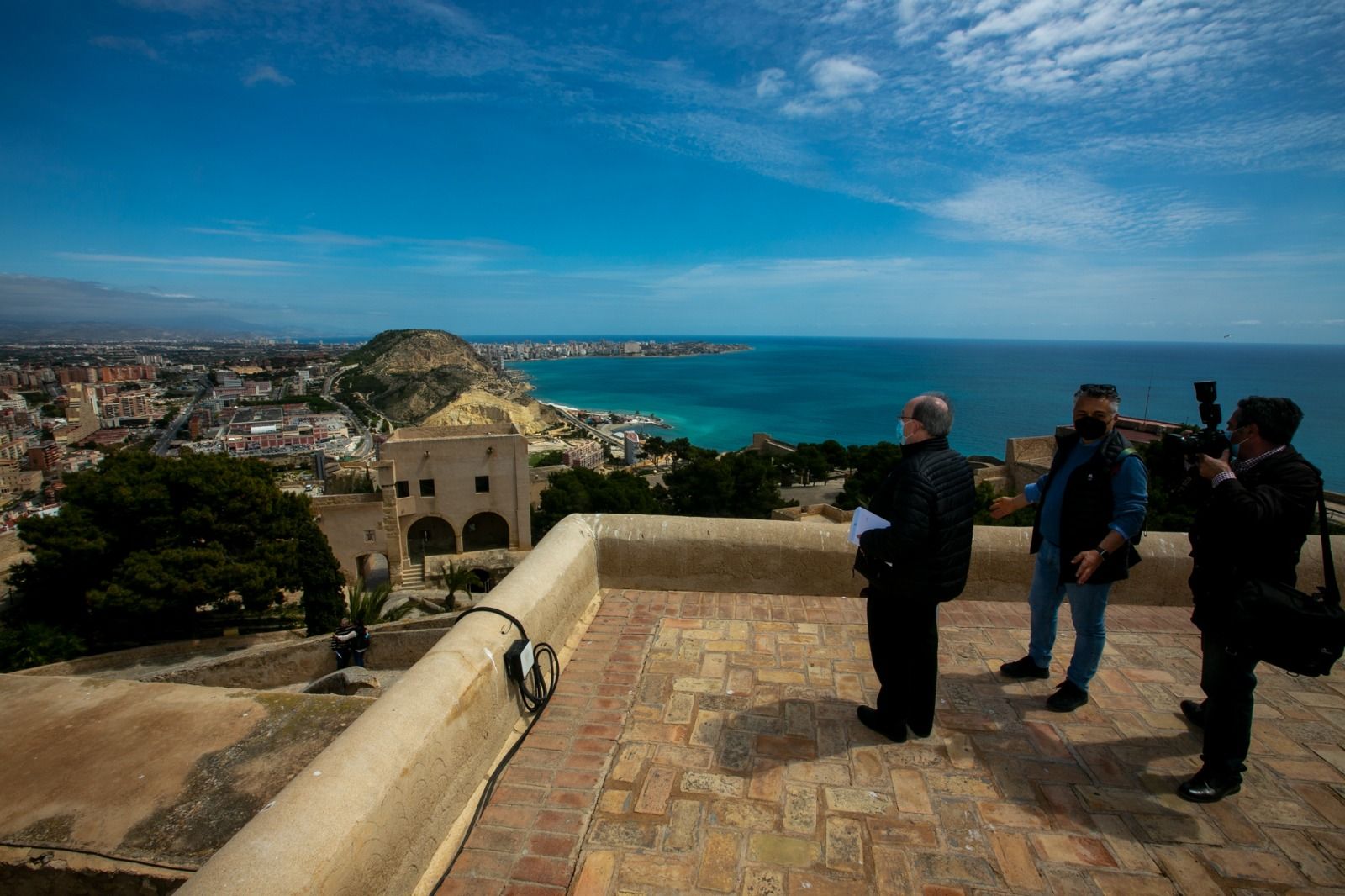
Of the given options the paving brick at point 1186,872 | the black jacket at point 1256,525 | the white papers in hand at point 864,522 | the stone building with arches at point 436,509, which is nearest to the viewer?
the paving brick at point 1186,872

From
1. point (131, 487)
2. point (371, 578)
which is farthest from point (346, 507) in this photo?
point (131, 487)

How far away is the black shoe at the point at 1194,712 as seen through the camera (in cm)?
300

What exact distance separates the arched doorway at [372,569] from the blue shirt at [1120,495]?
26.6 meters

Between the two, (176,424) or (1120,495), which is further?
(176,424)

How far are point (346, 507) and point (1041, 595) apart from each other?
27274mm

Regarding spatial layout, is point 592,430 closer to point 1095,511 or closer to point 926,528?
point 1095,511

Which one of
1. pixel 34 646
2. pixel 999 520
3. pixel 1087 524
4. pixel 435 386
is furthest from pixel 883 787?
pixel 435 386

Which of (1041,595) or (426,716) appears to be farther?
(1041,595)

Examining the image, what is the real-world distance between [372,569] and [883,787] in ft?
98.6

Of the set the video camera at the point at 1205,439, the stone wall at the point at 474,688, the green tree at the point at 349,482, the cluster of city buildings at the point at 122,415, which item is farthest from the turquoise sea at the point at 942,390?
the cluster of city buildings at the point at 122,415

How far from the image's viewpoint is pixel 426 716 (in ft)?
7.64

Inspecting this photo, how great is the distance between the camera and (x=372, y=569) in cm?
2869

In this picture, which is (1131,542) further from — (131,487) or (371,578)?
(371,578)

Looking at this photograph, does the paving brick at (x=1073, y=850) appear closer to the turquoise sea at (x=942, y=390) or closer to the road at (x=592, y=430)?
the turquoise sea at (x=942, y=390)
